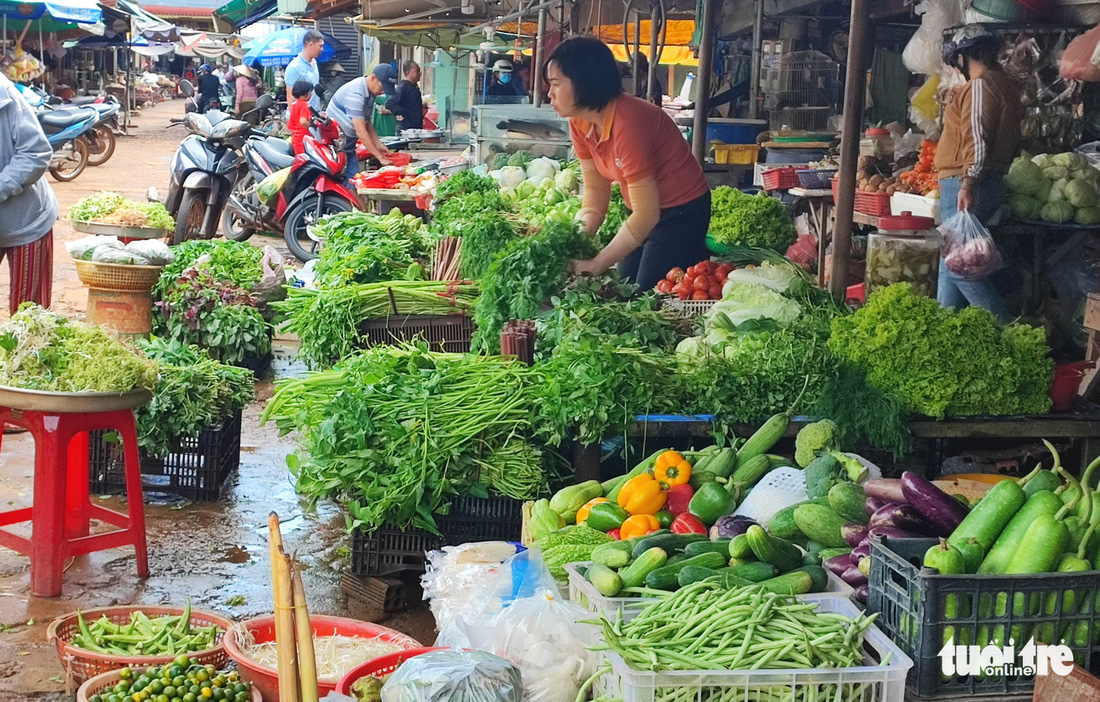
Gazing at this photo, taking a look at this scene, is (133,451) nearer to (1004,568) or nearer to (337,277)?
(337,277)

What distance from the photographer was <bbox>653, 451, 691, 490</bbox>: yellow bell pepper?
4004mm

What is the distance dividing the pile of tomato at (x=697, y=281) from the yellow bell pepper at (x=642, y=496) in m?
1.98

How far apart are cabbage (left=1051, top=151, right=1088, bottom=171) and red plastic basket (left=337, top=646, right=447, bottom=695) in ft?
17.1

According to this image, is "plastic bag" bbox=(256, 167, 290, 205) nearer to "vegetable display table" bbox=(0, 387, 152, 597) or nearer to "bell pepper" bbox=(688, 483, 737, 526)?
"vegetable display table" bbox=(0, 387, 152, 597)

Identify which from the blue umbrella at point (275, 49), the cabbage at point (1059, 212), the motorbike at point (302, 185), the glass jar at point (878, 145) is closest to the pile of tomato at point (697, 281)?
the cabbage at point (1059, 212)

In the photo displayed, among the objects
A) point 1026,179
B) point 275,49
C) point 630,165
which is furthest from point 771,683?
point 275,49

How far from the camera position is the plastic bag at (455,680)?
2.60 m

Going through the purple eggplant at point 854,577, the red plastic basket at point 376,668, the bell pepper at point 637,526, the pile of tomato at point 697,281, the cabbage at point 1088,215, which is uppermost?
the cabbage at point 1088,215

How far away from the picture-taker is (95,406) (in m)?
4.23

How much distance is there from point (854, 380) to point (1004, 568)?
5.70 feet

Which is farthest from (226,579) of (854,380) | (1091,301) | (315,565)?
(1091,301)

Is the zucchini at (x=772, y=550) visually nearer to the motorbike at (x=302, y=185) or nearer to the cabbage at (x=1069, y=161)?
the cabbage at (x=1069, y=161)

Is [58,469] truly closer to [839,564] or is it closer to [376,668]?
[376,668]

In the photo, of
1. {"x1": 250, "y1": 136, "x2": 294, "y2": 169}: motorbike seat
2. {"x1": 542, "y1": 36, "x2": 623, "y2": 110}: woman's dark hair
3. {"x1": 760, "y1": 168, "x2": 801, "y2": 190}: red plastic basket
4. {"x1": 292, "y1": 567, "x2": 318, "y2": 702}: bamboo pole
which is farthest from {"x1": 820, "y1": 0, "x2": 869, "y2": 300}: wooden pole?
{"x1": 250, "y1": 136, "x2": 294, "y2": 169}: motorbike seat
